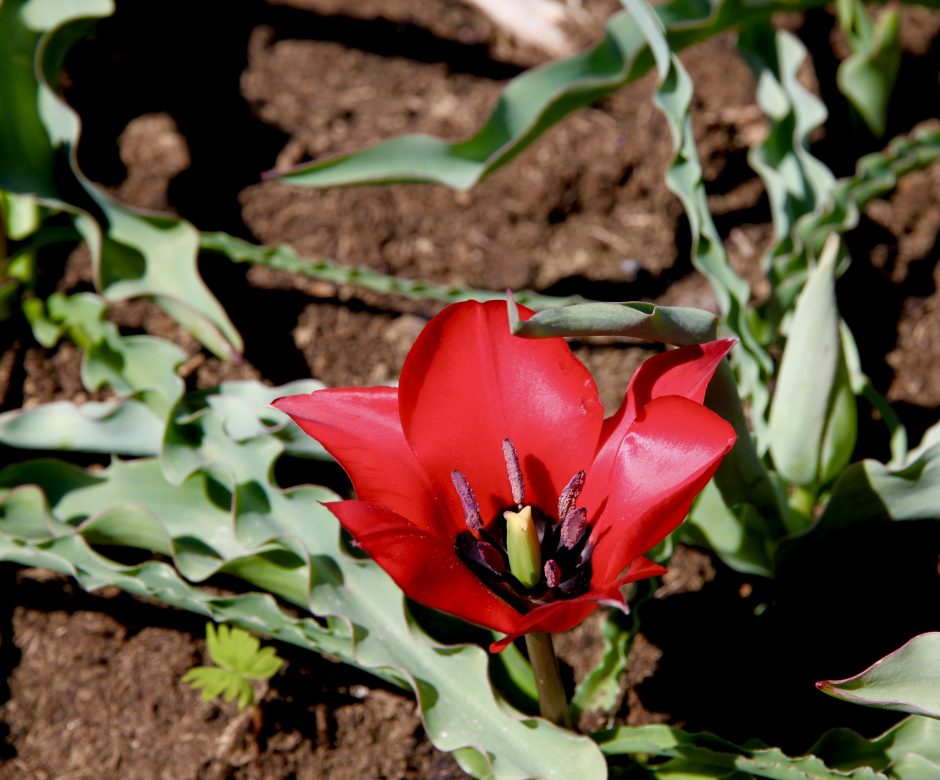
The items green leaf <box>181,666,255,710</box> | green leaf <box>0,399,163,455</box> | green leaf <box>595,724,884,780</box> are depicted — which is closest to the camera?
green leaf <box>595,724,884,780</box>

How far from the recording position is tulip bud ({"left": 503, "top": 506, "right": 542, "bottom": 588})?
43.4 inches

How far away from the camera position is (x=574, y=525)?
118cm

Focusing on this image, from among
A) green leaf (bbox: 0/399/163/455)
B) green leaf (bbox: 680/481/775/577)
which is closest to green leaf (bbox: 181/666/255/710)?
green leaf (bbox: 0/399/163/455)

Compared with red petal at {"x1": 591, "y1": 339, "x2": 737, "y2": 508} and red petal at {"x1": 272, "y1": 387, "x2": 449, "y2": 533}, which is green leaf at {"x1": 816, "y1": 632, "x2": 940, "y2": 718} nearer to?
red petal at {"x1": 591, "y1": 339, "x2": 737, "y2": 508}

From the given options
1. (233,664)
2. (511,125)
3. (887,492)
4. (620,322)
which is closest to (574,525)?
(620,322)

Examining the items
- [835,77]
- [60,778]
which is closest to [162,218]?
[60,778]

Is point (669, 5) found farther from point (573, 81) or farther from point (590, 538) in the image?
point (590, 538)

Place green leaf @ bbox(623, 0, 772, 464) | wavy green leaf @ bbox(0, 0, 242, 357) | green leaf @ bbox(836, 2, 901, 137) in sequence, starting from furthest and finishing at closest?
1. green leaf @ bbox(836, 2, 901, 137)
2. wavy green leaf @ bbox(0, 0, 242, 357)
3. green leaf @ bbox(623, 0, 772, 464)

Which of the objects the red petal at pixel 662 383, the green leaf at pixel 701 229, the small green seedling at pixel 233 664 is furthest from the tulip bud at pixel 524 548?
the green leaf at pixel 701 229

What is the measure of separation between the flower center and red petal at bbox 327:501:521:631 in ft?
0.22

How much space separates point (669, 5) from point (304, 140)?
100cm

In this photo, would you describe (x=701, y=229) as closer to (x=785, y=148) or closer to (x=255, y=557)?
(x=785, y=148)

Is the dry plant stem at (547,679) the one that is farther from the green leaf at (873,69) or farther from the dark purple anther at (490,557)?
the green leaf at (873,69)

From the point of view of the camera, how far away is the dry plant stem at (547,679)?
131 cm
